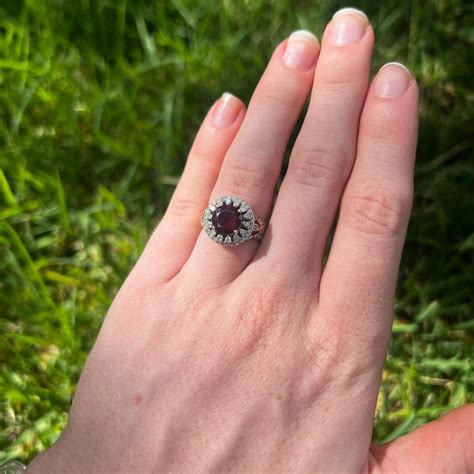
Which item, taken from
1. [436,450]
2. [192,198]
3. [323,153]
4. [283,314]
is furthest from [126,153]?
[436,450]

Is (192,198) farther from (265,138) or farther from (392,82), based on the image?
(392,82)

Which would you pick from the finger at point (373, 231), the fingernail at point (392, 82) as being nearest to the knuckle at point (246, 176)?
the finger at point (373, 231)

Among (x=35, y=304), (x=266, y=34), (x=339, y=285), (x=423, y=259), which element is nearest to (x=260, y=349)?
(x=339, y=285)

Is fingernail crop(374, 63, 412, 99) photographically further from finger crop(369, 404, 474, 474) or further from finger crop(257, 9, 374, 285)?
finger crop(369, 404, 474, 474)

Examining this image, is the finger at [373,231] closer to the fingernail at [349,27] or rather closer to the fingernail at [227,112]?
the fingernail at [349,27]

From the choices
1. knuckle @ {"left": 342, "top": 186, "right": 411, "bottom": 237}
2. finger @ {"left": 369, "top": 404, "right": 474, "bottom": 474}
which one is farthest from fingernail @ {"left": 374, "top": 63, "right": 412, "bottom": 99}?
finger @ {"left": 369, "top": 404, "right": 474, "bottom": 474}

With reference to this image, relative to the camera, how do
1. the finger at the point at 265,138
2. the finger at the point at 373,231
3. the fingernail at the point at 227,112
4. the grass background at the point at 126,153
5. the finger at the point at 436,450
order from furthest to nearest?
the grass background at the point at 126,153 < the fingernail at the point at 227,112 < the finger at the point at 265,138 < the finger at the point at 373,231 < the finger at the point at 436,450
